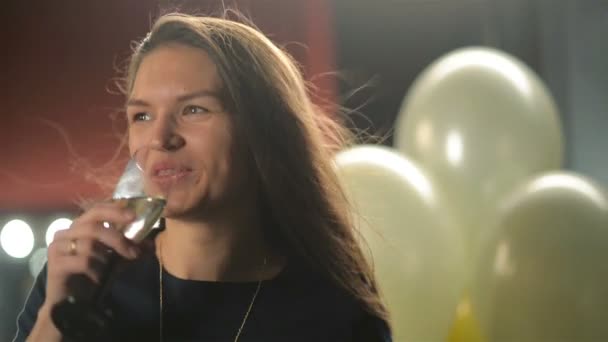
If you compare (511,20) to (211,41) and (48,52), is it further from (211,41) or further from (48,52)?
(211,41)

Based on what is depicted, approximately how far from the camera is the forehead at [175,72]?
3.02 feet

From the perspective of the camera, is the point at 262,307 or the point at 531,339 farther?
the point at 531,339

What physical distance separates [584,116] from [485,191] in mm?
686

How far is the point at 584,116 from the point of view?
2316mm

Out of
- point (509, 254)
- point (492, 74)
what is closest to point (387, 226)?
point (509, 254)

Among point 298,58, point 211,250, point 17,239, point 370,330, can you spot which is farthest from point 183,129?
point 298,58

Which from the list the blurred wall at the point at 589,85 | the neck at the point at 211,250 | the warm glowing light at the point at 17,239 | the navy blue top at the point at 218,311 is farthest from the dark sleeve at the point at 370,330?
the blurred wall at the point at 589,85

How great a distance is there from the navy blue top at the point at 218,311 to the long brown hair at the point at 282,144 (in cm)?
4

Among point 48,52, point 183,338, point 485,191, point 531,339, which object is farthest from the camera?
point 48,52

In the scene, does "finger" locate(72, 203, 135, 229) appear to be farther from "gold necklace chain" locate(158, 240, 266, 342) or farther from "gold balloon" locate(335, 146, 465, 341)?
"gold balloon" locate(335, 146, 465, 341)

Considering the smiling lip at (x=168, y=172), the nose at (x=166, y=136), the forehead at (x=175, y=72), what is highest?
the forehead at (x=175, y=72)

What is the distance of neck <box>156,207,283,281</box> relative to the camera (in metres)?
0.95

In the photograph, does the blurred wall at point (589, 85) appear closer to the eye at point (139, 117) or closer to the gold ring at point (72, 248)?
the eye at point (139, 117)

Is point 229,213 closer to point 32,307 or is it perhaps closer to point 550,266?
point 32,307
